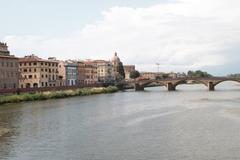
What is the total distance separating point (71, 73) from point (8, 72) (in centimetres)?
5025

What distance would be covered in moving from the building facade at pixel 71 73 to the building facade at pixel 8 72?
137 feet

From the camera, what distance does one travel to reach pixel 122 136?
1503 inches

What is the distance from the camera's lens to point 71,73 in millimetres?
148750

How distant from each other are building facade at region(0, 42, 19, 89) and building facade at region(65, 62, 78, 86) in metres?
41.8

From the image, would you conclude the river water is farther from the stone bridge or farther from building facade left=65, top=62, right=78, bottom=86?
building facade left=65, top=62, right=78, bottom=86

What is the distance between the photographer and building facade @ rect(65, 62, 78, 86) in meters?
145

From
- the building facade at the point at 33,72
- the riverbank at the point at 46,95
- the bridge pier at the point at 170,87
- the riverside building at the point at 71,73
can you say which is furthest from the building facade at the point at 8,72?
the bridge pier at the point at 170,87

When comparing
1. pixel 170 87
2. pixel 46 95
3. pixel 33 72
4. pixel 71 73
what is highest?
pixel 71 73

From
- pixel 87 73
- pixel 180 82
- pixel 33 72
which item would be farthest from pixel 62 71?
pixel 180 82

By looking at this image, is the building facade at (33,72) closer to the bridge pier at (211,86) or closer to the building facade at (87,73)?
the building facade at (87,73)

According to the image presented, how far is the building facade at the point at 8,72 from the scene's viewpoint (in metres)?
A: 96.6

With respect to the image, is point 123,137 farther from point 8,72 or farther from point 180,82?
point 180,82

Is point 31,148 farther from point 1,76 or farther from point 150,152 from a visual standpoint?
point 1,76

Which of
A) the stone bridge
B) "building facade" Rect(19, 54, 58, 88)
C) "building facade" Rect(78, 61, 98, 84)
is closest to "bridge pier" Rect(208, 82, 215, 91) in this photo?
the stone bridge
